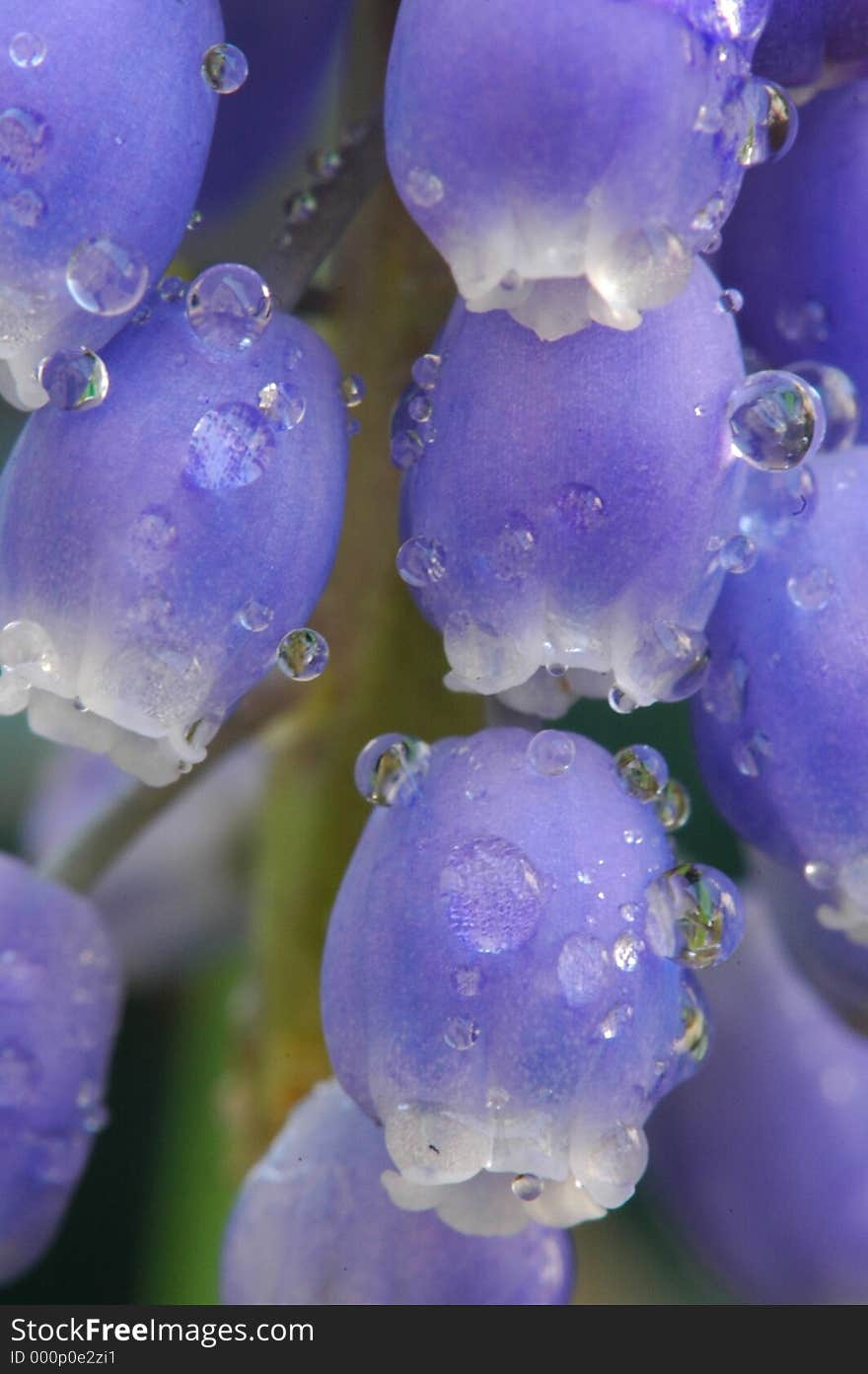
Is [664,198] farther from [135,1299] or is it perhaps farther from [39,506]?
[135,1299]

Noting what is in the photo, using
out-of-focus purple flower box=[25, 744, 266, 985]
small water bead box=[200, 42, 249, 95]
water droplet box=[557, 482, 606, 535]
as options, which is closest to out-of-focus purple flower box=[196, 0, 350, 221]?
small water bead box=[200, 42, 249, 95]

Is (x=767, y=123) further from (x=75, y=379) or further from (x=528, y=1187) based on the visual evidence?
(x=528, y=1187)

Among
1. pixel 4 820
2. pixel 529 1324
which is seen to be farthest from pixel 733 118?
pixel 4 820

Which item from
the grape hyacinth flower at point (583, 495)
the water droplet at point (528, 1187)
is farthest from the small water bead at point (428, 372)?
the water droplet at point (528, 1187)

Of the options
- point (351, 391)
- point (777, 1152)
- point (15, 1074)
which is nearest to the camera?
point (351, 391)

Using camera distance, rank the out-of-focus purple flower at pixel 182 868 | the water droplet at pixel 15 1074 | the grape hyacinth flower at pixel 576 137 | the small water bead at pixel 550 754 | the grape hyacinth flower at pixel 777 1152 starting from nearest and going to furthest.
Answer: the grape hyacinth flower at pixel 576 137 < the small water bead at pixel 550 754 < the water droplet at pixel 15 1074 < the grape hyacinth flower at pixel 777 1152 < the out-of-focus purple flower at pixel 182 868

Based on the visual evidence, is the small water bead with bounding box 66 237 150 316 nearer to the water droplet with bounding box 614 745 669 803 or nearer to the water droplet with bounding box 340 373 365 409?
the water droplet with bounding box 340 373 365 409

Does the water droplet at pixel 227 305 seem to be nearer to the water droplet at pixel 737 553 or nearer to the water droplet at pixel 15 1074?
the water droplet at pixel 737 553

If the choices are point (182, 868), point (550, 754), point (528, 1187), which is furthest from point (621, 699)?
point (182, 868)
